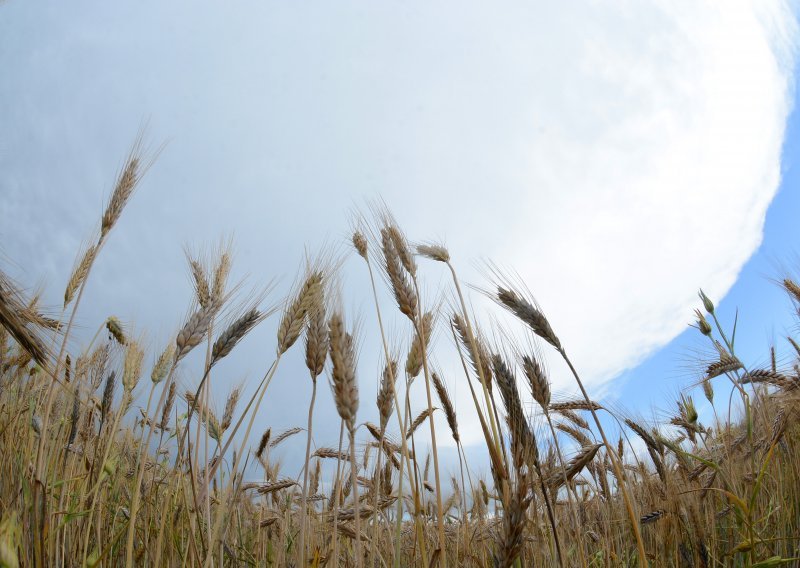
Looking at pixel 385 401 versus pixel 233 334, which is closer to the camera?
pixel 233 334

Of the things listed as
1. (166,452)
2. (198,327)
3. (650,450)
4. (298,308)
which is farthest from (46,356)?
(166,452)

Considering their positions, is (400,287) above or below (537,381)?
above

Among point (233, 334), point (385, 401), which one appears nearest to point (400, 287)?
point (385, 401)

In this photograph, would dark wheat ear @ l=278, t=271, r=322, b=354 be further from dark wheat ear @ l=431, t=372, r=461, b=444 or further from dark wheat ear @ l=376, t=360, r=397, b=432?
dark wheat ear @ l=431, t=372, r=461, b=444

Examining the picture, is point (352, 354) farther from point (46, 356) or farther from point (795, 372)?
point (795, 372)

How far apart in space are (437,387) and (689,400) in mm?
2268

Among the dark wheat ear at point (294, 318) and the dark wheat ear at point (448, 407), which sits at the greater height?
the dark wheat ear at point (294, 318)

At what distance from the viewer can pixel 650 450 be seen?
3312 millimetres

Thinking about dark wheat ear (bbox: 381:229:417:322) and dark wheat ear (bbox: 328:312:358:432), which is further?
dark wheat ear (bbox: 381:229:417:322)

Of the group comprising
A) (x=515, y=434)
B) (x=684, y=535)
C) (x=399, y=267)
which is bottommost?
(x=684, y=535)

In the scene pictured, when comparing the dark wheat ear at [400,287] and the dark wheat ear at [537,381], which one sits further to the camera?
the dark wheat ear at [400,287]

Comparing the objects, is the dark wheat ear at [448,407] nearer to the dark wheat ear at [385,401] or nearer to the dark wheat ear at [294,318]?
the dark wheat ear at [385,401]

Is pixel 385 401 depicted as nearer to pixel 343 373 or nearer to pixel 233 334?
pixel 343 373

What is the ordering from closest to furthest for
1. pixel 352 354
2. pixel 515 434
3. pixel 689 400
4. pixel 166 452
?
pixel 515 434
pixel 352 354
pixel 689 400
pixel 166 452
